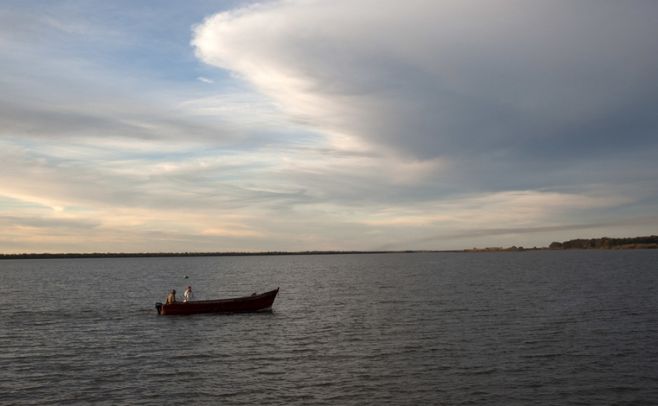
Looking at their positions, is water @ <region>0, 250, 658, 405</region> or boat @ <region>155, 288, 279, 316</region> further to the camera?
boat @ <region>155, 288, 279, 316</region>

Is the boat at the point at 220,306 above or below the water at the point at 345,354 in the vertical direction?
above

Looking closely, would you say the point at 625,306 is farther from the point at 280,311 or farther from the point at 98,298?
the point at 98,298

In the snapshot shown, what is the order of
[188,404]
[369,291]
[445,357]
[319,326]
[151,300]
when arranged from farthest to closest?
[369,291]
[151,300]
[319,326]
[445,357]
[188,404]

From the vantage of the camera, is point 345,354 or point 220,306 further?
point 220,306

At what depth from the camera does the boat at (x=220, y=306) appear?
50.9m

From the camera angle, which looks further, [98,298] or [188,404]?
[98,298]

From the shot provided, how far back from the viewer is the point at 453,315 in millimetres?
47062

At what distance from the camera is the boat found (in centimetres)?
5091

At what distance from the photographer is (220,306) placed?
171 feet

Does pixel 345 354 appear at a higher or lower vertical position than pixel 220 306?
lower

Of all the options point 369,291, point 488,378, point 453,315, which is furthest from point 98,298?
point 488,378

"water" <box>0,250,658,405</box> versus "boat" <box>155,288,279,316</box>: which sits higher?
"boat" <box>155,288,279,316</box>

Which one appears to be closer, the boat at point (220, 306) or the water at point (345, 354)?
the water at point (345, 354)

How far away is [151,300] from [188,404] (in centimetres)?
4811
